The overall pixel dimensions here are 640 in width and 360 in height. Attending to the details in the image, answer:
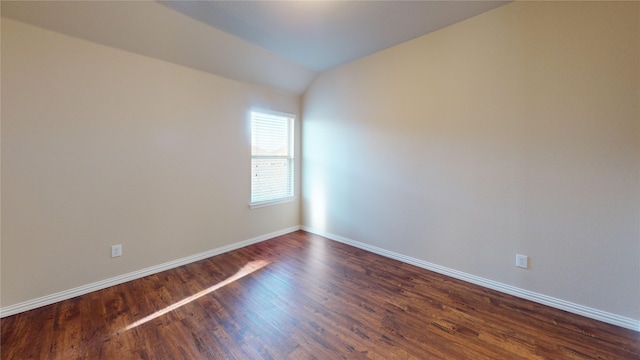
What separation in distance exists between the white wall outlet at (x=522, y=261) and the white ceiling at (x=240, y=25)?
7.69 feet

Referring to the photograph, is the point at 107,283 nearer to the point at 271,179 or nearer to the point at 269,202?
the point at 269,202

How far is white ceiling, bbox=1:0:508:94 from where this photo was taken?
2096 mm

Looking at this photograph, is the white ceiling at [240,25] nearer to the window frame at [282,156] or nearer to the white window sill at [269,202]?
the window frame at [282,156]

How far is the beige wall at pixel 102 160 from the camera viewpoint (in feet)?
6.52

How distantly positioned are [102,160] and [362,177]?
9.52ft

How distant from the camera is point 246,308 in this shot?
2102mm

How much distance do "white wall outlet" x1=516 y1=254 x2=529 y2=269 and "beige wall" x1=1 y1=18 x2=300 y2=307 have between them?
330cm

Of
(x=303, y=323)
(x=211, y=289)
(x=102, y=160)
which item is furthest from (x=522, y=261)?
(x=102, y=160)

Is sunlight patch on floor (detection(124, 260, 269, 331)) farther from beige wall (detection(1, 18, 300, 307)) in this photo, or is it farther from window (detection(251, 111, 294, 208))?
window (detection(251, 111, 294, 208))

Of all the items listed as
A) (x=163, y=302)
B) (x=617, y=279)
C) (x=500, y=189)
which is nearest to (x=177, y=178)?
(x=163, y=302)

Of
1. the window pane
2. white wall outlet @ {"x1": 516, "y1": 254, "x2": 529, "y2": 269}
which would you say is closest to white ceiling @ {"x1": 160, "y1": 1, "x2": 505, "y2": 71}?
the window pane

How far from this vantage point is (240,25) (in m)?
2.59

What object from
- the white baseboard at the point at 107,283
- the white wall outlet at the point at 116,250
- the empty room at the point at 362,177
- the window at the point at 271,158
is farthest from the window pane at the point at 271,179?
the white wall outlet at the point at 116,250

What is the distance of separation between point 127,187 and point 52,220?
1.93 ft
